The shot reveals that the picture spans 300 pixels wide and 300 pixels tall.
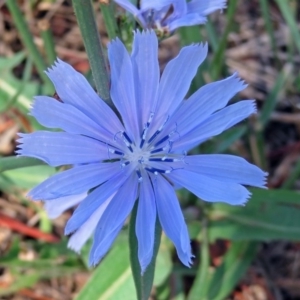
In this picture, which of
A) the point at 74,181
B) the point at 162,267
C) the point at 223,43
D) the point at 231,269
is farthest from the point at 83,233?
the point at 223,43

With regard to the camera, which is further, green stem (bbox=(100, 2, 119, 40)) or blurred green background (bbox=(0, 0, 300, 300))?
blurred green background (bbox=(0, 0, 300, 300))

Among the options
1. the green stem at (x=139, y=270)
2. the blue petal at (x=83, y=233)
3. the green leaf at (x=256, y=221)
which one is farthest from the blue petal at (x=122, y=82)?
the green leaf at (x=256, y=221)

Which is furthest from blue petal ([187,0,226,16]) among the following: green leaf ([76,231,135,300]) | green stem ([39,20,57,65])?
green leaf ([76,231,135,300])

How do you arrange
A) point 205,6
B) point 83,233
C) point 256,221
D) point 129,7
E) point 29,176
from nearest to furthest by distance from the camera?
point 129,7 → point 205,6 → point 83,233 → point 256,221 → point 29,176

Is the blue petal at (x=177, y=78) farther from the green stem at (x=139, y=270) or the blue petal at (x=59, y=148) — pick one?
the green stem at (x=139, y=270)

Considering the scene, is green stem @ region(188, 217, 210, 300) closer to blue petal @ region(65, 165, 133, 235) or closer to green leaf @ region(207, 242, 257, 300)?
green leaf @ region(207, 242, 257, 300)

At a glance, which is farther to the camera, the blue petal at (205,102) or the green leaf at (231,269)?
the green leaf at (231,269)

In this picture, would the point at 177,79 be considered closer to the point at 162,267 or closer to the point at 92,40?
the point at 92,40
